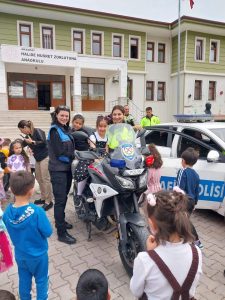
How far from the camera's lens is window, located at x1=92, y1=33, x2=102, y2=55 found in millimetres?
19328

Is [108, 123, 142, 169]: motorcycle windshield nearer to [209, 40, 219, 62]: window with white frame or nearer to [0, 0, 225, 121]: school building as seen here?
[0, 0, 225, 121]: school building

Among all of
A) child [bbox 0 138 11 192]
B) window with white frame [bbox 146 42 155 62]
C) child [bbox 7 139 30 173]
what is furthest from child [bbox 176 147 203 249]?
window with white frame [bbox 146 42 155 62]

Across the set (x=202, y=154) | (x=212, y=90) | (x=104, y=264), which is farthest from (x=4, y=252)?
(x=212, y=90)

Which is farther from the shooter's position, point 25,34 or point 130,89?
point 130,89

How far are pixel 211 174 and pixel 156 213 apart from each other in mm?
2927

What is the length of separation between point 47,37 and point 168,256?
1938 centimetres

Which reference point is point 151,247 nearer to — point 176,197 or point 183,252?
point 183,252

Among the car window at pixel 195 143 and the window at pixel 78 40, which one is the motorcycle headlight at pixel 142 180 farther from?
the window at pixel 78 40

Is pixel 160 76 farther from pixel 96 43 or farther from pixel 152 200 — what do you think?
pixel 152 200

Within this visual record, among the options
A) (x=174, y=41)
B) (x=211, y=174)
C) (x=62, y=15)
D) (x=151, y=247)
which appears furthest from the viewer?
(x=174, y=41)

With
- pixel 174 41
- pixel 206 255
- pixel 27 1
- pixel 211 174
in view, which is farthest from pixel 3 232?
pixel 174 41

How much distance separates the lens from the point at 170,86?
73.4 feet

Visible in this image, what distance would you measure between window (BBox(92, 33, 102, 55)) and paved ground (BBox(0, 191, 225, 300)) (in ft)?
58.0

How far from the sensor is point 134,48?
2072 cm
